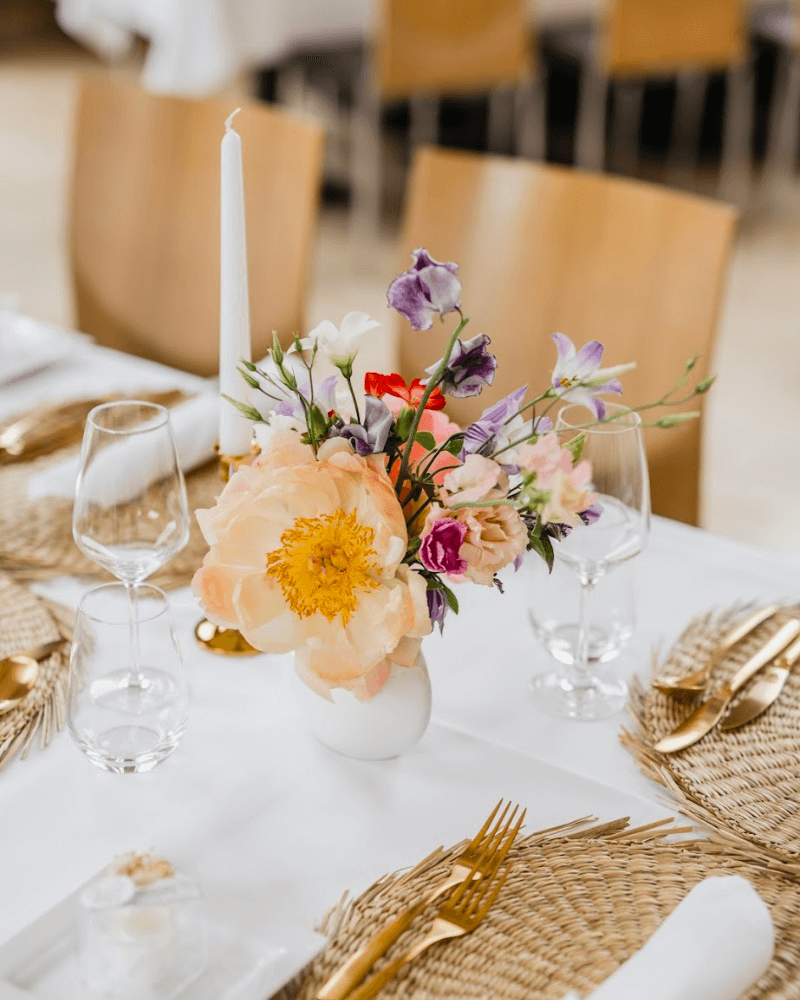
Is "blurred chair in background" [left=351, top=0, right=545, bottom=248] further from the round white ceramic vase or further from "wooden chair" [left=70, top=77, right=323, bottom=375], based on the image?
the round white ceramic vase

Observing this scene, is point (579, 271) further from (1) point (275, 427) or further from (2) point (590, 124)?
(2) point (590, 124)

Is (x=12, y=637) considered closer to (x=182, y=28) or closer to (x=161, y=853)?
(x=161, y=853)

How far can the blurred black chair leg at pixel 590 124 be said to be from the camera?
4.45m

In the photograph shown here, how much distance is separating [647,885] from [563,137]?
4081mm

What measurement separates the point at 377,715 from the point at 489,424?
24 cm

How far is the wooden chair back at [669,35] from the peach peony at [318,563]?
3273mm

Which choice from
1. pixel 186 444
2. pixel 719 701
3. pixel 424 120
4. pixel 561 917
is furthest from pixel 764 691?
pixel 424 120

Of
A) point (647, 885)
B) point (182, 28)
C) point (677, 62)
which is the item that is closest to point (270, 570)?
point (647, 885)

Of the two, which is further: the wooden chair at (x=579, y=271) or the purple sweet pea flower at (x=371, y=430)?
the wooden chair at (x=579, y=271)

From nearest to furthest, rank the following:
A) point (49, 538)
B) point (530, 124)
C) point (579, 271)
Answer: point (49, 538) < point (579, 271) < point (530, 124)

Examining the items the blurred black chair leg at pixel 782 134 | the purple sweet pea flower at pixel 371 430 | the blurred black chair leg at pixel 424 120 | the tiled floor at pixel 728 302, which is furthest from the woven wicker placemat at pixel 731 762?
the blurred black chair leg at pixel 782 134

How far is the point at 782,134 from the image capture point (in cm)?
476

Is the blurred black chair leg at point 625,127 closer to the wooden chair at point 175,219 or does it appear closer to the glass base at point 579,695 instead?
the wooden chair at point 175,219

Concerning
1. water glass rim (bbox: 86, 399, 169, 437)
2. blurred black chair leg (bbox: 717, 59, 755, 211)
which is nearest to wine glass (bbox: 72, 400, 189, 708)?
water glass rim (bbox: 86, 399, 169, 437)
